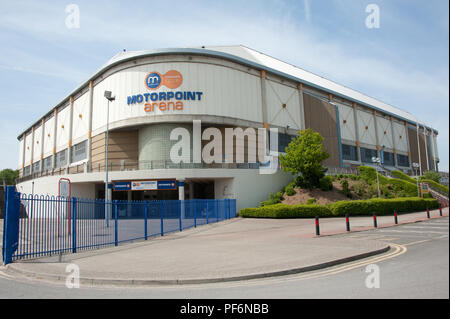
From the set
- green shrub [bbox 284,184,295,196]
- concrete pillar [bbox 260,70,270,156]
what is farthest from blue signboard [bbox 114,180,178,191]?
concrete pillar [bbox 260,70,270,156]

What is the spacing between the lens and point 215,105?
116 feet

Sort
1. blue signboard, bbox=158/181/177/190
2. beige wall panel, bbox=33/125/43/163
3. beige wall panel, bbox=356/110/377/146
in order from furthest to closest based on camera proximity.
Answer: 1. beige wall panel, bbox=33/125/43/163
2. beige wall panel, bbox=356/110/377/146
3. blue signboard, bbox=158/181/177/190

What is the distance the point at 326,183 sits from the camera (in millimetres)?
31109

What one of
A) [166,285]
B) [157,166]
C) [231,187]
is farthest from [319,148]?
[166,285]

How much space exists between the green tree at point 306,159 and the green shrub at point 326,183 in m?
0.34

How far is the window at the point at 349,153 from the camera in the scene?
169 feet

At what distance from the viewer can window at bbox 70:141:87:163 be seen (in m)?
41.9

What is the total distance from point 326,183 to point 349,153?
79.2 ft

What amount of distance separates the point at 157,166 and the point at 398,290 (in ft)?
96.4

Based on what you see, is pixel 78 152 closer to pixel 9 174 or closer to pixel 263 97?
pixel 263 97

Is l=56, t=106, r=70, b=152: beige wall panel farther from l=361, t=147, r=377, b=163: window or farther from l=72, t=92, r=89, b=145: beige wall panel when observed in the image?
l=361, t=147, r=377, b=163: window

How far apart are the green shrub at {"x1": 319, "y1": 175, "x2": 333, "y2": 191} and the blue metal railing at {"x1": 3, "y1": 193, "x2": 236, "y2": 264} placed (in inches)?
662

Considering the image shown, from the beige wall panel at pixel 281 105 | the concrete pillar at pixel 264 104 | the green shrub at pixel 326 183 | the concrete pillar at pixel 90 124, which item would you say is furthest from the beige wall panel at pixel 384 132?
the concrete pillar at pixel 90 124

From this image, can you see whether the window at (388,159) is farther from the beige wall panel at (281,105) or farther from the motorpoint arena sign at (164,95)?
the motorpoint arena sign at (164,95)
